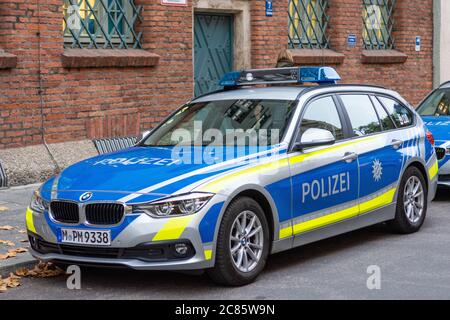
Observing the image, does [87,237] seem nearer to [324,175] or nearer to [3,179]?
[324,175]

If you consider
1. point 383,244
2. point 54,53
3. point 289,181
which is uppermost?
point 54,53

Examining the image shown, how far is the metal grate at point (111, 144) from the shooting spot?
1299cm

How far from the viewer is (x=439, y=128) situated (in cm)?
1154

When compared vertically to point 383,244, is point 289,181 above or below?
above

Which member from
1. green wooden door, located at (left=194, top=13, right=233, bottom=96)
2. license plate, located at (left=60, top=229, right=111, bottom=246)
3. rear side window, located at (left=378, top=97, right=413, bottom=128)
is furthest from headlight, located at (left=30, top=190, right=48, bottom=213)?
green wooden door, located at (left=194, top=13, right=233, bottom=96)

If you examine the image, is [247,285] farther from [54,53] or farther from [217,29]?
[217,29]

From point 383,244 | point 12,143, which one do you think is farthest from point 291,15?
point 383,244

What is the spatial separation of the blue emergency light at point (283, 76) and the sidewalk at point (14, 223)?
249 centimetres

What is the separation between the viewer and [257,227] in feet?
22.6

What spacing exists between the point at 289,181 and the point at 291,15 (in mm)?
10463

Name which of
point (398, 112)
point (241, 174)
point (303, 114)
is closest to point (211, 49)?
point (398, 112)

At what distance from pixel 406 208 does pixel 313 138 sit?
6.19 feet

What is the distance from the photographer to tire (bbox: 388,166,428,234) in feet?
28.9

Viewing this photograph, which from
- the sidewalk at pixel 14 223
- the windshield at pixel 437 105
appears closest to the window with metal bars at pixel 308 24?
the windshield at pixel 437 105
